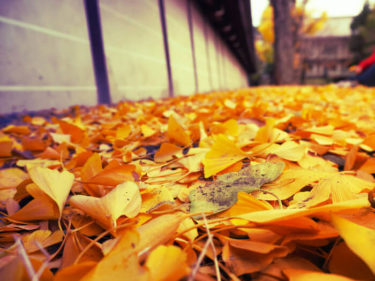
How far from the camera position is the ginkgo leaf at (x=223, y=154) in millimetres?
560

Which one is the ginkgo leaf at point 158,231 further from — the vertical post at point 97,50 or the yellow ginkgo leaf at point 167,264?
the vertical post at point 97,50

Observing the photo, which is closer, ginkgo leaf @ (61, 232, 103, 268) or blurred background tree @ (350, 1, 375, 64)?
ginkgo leaf @ (61, 232, 103, 268)

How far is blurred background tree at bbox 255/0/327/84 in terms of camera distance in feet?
30.1

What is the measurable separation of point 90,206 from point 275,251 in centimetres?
26

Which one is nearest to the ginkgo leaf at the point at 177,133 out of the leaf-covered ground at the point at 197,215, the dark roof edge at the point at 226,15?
the leaf-covered ground at the point at 197,215

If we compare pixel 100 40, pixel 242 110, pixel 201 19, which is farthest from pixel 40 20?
pixel 201 19

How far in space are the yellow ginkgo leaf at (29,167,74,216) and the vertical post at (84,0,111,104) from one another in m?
2.18

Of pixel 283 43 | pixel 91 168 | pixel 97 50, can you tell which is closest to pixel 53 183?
pixel 91 168

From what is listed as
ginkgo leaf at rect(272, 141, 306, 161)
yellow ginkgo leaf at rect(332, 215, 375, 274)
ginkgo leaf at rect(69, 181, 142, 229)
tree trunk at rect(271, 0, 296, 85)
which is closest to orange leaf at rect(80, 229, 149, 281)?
ginkgo leaf at rect(69, 181, 142, 229)

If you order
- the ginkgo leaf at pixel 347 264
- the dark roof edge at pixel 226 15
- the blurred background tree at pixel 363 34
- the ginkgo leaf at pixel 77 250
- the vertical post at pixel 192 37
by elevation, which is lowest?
the ginkgo leaf at pixel 347 264

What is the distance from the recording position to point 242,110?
4.13ft

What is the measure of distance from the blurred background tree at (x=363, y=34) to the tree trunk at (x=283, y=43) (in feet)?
45.5

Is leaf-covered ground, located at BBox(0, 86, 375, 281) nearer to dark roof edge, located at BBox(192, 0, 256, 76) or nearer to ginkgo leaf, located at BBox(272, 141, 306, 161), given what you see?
ginkgo leaf, located at BBox(272, 141, 306, 161)

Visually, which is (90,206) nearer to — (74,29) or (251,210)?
(251,210)
